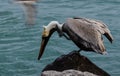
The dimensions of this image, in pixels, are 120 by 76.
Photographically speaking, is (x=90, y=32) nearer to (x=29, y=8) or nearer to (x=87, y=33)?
(x=87, y=33)

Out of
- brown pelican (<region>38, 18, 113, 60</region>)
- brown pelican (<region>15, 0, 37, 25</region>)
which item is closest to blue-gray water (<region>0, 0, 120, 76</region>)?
brown pelican (<region>38, 18, 113, 60</region>)

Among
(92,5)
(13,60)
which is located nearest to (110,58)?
(13,60)

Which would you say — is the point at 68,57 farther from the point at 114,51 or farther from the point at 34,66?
the point at 114,51

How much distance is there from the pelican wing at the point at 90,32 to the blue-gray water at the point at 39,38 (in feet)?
5.35

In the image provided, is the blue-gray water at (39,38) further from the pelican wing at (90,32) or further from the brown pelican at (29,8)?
the brown pelican at (29,8)

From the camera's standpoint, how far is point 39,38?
10.5 meters

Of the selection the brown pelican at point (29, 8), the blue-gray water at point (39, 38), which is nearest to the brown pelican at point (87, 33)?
the blue-gray water at point (39, 38)

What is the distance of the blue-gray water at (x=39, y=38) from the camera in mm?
8859

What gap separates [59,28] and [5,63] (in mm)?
2121

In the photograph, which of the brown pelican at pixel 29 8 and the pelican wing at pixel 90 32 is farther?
the pelican wing at pixel 90 32

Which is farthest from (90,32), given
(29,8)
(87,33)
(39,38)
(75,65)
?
(39,38)

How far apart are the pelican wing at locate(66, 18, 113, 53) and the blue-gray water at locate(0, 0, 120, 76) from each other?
1.63 meters

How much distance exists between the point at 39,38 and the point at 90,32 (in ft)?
12.3

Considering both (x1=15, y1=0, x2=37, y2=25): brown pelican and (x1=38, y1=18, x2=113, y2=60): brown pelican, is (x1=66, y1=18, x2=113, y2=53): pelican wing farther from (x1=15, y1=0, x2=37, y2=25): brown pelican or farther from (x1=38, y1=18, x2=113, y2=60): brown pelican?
(x1=15, y1=0, x2=37, y2=25): brown pelican
